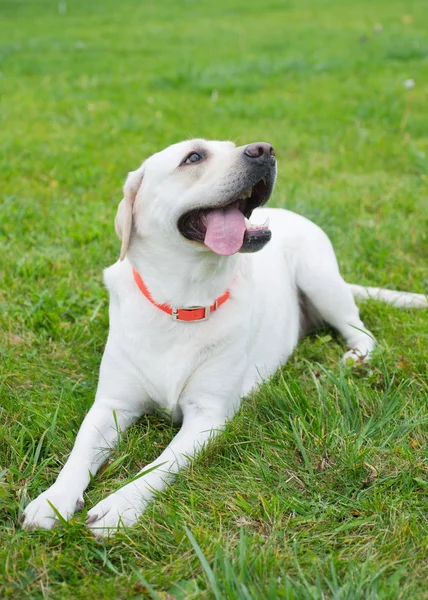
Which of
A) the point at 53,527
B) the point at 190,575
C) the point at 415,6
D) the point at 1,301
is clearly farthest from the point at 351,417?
the point at 415,6

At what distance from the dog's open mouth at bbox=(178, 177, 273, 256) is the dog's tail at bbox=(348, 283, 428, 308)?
1223mm

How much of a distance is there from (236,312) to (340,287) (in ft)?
2.98

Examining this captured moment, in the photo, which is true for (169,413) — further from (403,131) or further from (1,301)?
(403,131)

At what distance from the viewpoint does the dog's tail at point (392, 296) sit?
3.75 meters

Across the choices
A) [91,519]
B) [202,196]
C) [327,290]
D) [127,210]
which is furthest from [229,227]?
[91,519]

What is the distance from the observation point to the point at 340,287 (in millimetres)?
3676

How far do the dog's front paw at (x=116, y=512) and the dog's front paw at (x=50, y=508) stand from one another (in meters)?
0.09

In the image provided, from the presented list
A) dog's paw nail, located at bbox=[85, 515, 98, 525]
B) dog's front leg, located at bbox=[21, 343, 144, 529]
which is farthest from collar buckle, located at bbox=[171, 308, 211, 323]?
dog's paw nail, located at bbox=[85, 515, 98, 525]

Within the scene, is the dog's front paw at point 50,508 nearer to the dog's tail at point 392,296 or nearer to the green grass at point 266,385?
the green grass at point 266,385

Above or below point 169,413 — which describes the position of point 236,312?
above

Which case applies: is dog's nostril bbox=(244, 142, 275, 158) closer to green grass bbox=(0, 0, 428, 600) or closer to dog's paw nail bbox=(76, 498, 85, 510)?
green grass bbox=(0, 0, 428, 600)

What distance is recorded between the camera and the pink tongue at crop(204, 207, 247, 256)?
2719 millimetres

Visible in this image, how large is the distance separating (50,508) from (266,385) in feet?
3.35

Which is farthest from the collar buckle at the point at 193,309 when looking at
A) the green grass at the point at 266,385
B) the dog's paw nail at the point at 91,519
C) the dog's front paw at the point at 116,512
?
the dog's paw nail at the point at 91,519
